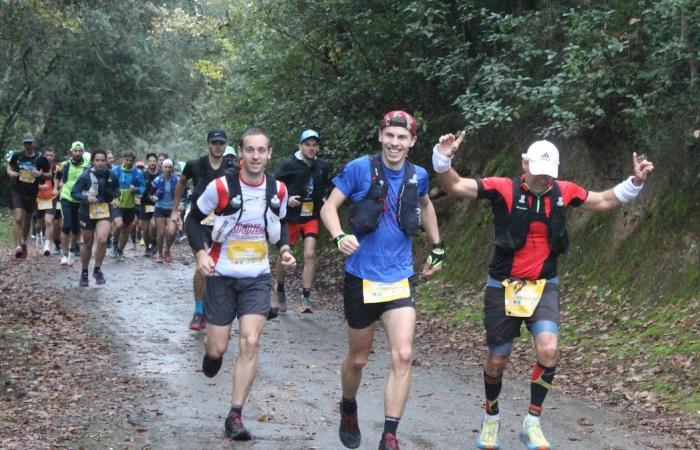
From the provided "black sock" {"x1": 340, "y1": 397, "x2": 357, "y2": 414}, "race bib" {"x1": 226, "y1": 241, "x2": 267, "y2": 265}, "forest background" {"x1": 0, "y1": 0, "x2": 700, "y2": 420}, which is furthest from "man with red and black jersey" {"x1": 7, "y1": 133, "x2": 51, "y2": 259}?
"black sock" {"x1": 340, "y1": 397, "x2": 357, "y2": 414}

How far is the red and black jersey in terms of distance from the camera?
7609 mm

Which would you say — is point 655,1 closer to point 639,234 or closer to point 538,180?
point 639,234

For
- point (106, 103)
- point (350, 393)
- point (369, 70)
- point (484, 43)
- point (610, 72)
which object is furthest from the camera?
point (106, 103)

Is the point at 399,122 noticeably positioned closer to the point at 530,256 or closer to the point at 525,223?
the point at 525,223

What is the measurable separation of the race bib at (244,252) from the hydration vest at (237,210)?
10 centimetres

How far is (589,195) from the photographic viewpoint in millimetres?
7938

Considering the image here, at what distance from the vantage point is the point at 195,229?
27.9ft

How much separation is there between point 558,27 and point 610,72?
104 inches

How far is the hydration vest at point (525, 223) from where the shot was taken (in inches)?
299

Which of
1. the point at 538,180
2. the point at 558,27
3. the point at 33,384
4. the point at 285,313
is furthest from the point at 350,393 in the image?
the point at 558,27

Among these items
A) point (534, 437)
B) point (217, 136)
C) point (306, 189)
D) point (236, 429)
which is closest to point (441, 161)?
point (534, 437)

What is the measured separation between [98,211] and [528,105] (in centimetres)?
676

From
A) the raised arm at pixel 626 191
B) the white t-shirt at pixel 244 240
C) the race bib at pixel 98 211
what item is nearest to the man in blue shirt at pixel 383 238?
the white t-shirt at pixel 244 240

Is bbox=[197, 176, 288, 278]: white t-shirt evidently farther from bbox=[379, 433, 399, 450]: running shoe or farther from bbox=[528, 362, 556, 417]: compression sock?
bbox=[528, 362, 556, 417]: compression sock
